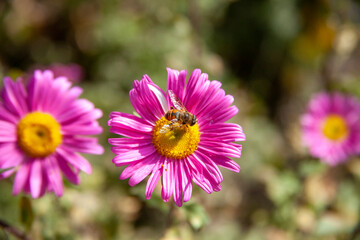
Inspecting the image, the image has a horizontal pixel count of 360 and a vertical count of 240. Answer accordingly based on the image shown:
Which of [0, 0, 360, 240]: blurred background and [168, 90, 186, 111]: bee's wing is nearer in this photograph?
[168, 90, 186, 111]: bee's wing

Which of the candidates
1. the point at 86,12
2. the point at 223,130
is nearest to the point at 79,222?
the point at 223,130

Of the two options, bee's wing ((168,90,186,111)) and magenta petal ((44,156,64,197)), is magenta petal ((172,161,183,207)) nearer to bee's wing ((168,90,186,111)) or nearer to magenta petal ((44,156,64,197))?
bee's wing ((168,90,186,111))

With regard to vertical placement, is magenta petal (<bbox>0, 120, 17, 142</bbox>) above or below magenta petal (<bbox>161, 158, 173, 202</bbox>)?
above

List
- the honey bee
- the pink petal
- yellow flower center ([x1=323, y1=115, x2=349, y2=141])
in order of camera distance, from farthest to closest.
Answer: yellow flower center ([x1=323, y1=115, x2=349, y2=141])
the pink petal
the honey bee

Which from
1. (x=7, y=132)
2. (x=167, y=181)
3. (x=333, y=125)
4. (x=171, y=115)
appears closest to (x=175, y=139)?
(x=171, y=115)

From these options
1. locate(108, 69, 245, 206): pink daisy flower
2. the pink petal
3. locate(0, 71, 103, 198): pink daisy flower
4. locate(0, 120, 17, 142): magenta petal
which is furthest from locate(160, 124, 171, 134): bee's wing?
locate(0, 120, 17, 142): magenta petal

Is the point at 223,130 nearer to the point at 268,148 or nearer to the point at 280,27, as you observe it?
the point at 268,148

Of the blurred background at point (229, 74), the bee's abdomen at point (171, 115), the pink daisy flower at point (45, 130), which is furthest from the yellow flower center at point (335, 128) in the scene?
the pink daisy flower at point (45, 130)

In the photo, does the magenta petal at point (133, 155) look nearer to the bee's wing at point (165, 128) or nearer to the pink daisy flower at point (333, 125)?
the bee's wing at point (165, 128)
